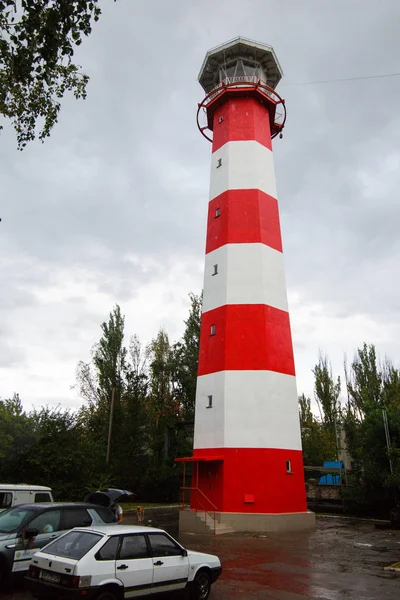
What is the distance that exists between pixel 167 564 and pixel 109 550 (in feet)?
4.19

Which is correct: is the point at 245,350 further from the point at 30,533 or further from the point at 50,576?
the point at 50,576

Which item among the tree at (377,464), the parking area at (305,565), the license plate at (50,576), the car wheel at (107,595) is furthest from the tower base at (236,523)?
the license plate at (50,576)

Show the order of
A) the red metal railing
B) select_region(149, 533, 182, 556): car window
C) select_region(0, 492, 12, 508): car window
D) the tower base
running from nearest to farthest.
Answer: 1. select_region(149, 533, 182, 556): car window
2. select_region(0, 492, 12, 508): car window
3. the tower base
4. the red metal railing

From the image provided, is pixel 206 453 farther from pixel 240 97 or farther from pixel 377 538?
pixel 240 97

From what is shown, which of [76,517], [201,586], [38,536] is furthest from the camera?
[76,517]

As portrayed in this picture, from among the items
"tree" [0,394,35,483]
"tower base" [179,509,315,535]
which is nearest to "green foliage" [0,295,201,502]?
"tree" [0,394,35,483]

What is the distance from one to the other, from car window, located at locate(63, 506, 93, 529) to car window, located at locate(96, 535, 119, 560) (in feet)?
9.59

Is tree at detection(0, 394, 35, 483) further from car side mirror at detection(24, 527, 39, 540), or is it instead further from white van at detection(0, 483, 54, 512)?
car side mirror at detection(24, 527, 39, 540)

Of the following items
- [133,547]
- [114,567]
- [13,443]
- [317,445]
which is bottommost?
[114,567]

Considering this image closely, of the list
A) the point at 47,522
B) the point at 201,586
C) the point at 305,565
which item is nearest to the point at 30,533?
the point at 47,522

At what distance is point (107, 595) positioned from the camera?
7.14 m

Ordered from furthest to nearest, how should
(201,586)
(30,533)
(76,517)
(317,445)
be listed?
(317,445) < (76,517) < (30,533) < (201,586)

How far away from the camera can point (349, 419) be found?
40656 millimetres

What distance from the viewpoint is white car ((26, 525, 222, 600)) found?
6984 millimetres
